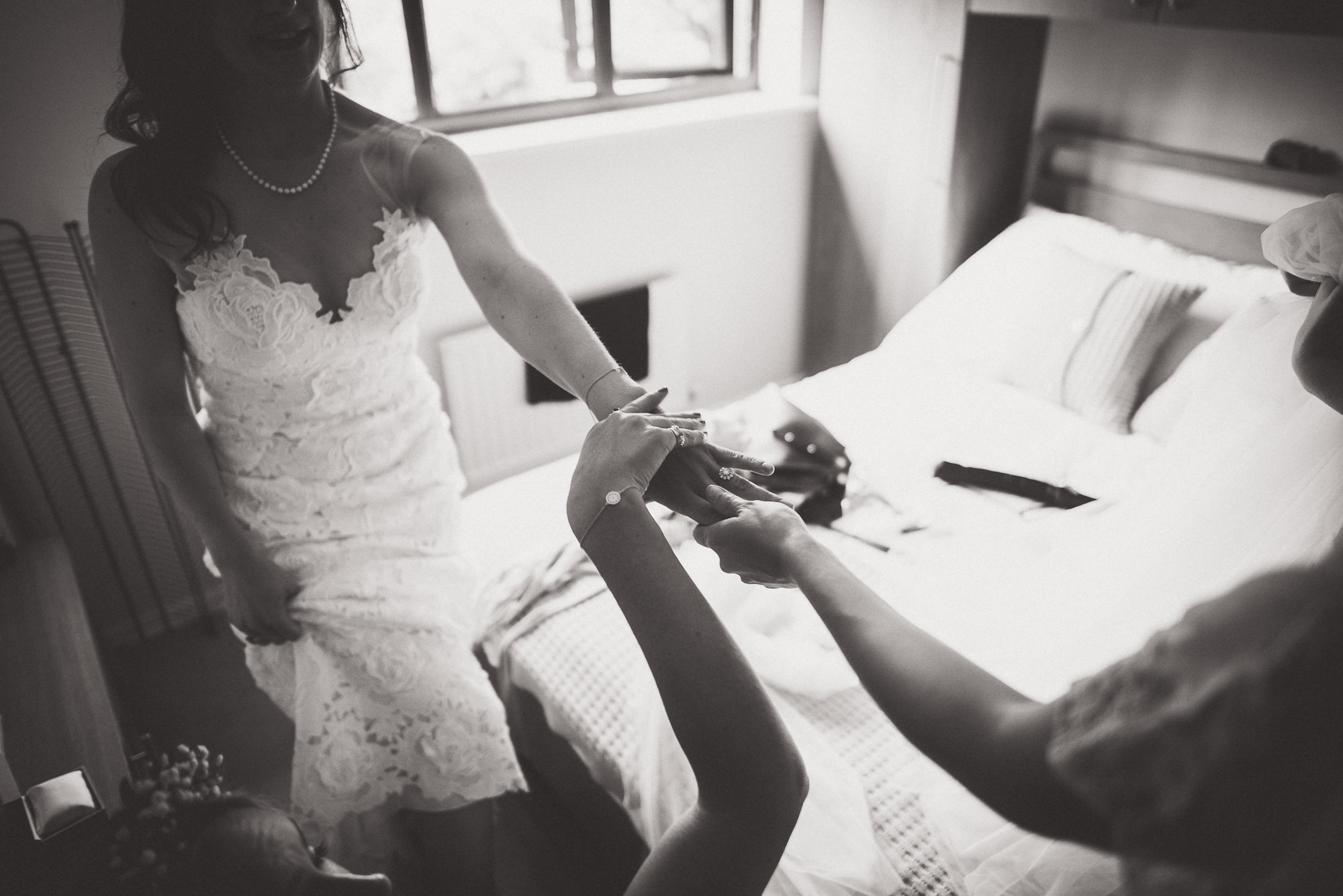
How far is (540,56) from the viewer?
110 inches

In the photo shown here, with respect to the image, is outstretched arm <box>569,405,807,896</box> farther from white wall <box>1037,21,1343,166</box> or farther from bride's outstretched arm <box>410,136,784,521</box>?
white wall <box>1037,21,1343,166</box>

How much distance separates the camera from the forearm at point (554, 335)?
120 centimetres

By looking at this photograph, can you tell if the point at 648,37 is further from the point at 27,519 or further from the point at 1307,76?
the point at 27,519

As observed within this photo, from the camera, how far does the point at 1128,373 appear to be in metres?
2.07

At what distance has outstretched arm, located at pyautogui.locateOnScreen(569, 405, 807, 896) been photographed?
79 cm

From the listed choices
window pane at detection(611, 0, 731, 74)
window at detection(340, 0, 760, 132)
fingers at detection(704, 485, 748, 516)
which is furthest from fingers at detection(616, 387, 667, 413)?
window pane at detection(611, 0, 731, 74)

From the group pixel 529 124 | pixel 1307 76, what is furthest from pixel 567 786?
pixel 1307 76

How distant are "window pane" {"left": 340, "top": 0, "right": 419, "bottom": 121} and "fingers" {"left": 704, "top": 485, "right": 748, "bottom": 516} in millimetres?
1877

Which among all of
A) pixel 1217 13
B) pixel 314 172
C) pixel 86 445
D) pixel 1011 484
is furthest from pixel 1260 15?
pixel 86 445

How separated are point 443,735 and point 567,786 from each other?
46 cm

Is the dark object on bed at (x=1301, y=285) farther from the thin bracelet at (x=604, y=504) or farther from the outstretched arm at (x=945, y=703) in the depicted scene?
the thin bracelet at (x=604, y=504)

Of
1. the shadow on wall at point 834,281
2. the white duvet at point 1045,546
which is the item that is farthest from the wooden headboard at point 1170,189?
the shadow on wall at point 834,281

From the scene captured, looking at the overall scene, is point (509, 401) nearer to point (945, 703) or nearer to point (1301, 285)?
point (1301, 285)

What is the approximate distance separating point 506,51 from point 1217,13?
6.45ft
